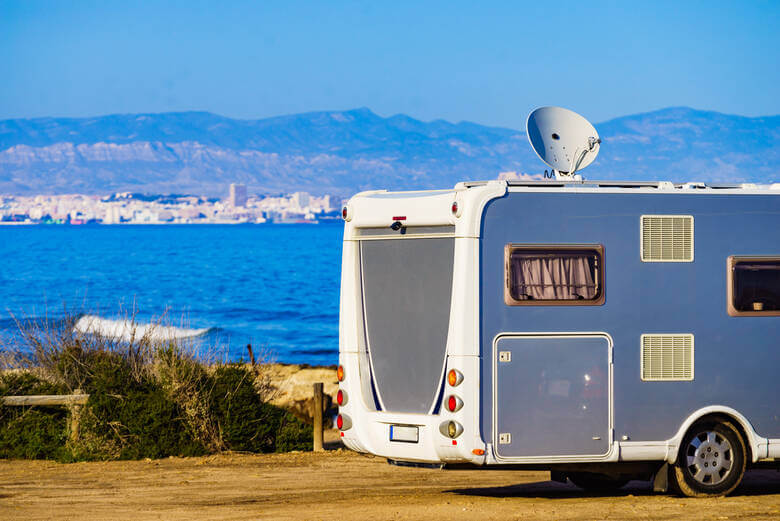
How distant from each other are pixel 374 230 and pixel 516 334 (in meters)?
1.75

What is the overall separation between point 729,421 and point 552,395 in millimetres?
1851

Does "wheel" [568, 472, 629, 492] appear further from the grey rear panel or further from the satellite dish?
the satellite dish

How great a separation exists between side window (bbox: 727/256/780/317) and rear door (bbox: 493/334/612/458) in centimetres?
139

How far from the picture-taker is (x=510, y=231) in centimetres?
1008

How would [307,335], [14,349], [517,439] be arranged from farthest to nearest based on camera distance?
1. [307,335]
2. [14,349]
3. [517,439]

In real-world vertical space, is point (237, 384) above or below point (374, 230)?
below

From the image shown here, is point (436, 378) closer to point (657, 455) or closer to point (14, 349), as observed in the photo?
point (657, 455)

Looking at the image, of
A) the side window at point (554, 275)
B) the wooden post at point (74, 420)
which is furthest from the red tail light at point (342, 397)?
the wooden post at point (74, 420)

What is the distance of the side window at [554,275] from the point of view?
10055 millimetres

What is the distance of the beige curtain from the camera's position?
397 inches

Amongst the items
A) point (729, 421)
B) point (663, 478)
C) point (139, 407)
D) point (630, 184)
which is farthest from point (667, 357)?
point (139, 407)

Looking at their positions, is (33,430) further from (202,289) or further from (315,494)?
(202,289)

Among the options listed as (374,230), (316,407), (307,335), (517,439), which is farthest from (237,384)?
(307,335)

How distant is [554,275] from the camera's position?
10148 mm
